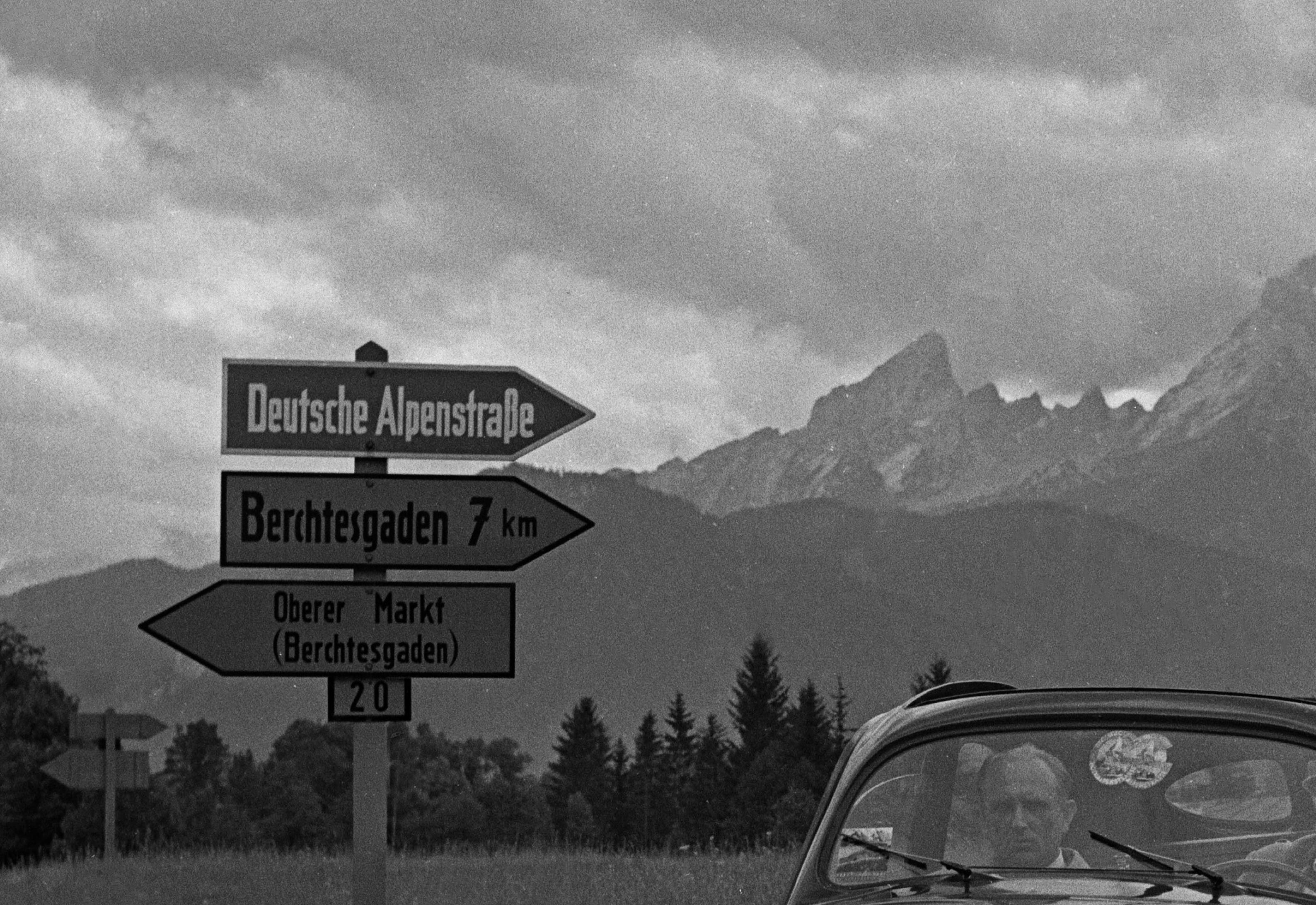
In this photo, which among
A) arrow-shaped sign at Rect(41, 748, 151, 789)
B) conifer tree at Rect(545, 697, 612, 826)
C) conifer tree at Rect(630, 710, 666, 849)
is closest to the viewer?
arrow-shaped sign at Rect(41, 748, 151, 789)

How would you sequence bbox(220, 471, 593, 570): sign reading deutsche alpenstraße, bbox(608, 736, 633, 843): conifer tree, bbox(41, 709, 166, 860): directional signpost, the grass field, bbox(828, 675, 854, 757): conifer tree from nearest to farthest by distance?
bbox(220, 471, 593, 570): sign reading deutsche alpenstraße
the grass field
bbox(41, 709, 166, 860): directional signpost
bbox(828, 675, 854, 757): conifer tree
bbox(608, 736, 633, 843): conifer tree

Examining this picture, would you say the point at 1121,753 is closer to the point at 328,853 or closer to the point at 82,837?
the point at 328,853

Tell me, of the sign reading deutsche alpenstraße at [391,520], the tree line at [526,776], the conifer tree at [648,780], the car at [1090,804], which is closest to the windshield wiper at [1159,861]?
the car at [1090,804]

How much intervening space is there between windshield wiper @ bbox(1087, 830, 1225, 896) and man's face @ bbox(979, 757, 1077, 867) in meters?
0.08

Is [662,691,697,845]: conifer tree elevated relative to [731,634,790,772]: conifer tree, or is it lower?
lower

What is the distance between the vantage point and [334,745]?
122 m

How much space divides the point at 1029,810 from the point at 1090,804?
0.42 feet

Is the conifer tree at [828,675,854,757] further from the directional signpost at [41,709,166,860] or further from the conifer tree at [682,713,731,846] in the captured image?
the directional signpost at [41,709,166,860]

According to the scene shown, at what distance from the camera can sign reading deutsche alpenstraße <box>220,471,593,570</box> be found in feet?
34.4

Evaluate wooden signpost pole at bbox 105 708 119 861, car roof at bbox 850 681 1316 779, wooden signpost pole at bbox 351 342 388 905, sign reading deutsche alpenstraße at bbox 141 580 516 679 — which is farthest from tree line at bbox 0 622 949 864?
car roof at bbox 850 681 1316 779

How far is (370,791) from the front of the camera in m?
10.4

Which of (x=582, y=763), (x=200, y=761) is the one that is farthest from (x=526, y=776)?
(x=200, y=761)

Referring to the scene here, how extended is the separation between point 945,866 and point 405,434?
22.0 ft

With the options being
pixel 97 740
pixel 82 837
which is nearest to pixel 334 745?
pixel 82 837
